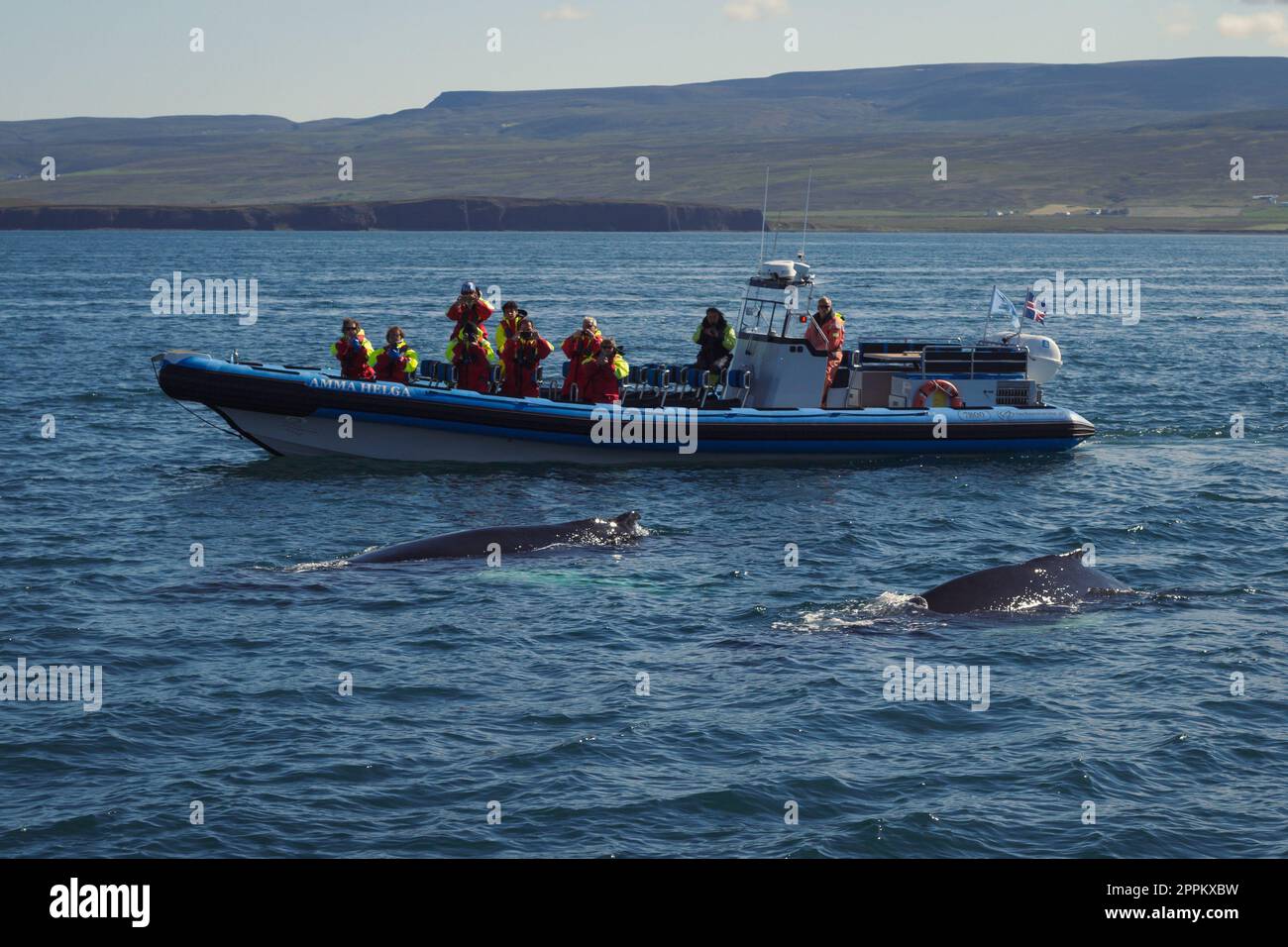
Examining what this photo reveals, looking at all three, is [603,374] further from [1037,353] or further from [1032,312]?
[1037,353]

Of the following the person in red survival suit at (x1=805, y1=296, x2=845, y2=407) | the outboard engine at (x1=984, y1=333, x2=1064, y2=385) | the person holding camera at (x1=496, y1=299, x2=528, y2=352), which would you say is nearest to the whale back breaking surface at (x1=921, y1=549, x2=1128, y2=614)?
the person in red survival suit at (x1=805, y1=296, x2=845, y2=407)

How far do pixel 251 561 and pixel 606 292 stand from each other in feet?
194

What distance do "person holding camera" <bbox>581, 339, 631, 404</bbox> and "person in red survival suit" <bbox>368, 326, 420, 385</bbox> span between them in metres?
2.87

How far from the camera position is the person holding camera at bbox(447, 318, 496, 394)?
24844mm

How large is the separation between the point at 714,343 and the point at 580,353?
2.41m

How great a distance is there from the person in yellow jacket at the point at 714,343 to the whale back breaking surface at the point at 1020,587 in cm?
953

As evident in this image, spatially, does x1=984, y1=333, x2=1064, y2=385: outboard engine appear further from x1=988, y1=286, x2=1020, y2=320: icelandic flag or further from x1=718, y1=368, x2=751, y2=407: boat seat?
x1=718, y1=368, x2=751, y2=407: boat seat

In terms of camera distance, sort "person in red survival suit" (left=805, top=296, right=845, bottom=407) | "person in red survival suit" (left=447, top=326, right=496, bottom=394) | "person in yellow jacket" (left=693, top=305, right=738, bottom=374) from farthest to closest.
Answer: "person in yellow jacket" (left=693, top=305, right=738, bottom=374)
"person in red survival suit" (left=805, top=296, right=845, bottom=407)
"person in red survival suit" (left=447, top=326, right=496, bottom=394)

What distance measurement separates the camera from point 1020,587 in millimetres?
16375

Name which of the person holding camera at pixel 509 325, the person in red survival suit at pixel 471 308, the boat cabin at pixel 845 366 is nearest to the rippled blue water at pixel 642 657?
the boat cabin at pixel 845 366

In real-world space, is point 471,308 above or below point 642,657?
above

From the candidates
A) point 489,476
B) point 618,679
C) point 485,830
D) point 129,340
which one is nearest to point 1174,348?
point 489,476

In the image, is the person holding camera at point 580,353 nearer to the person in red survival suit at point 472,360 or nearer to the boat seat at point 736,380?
the person in red survival suit at point 472,360

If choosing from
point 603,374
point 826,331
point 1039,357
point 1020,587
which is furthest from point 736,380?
point 1020,587
